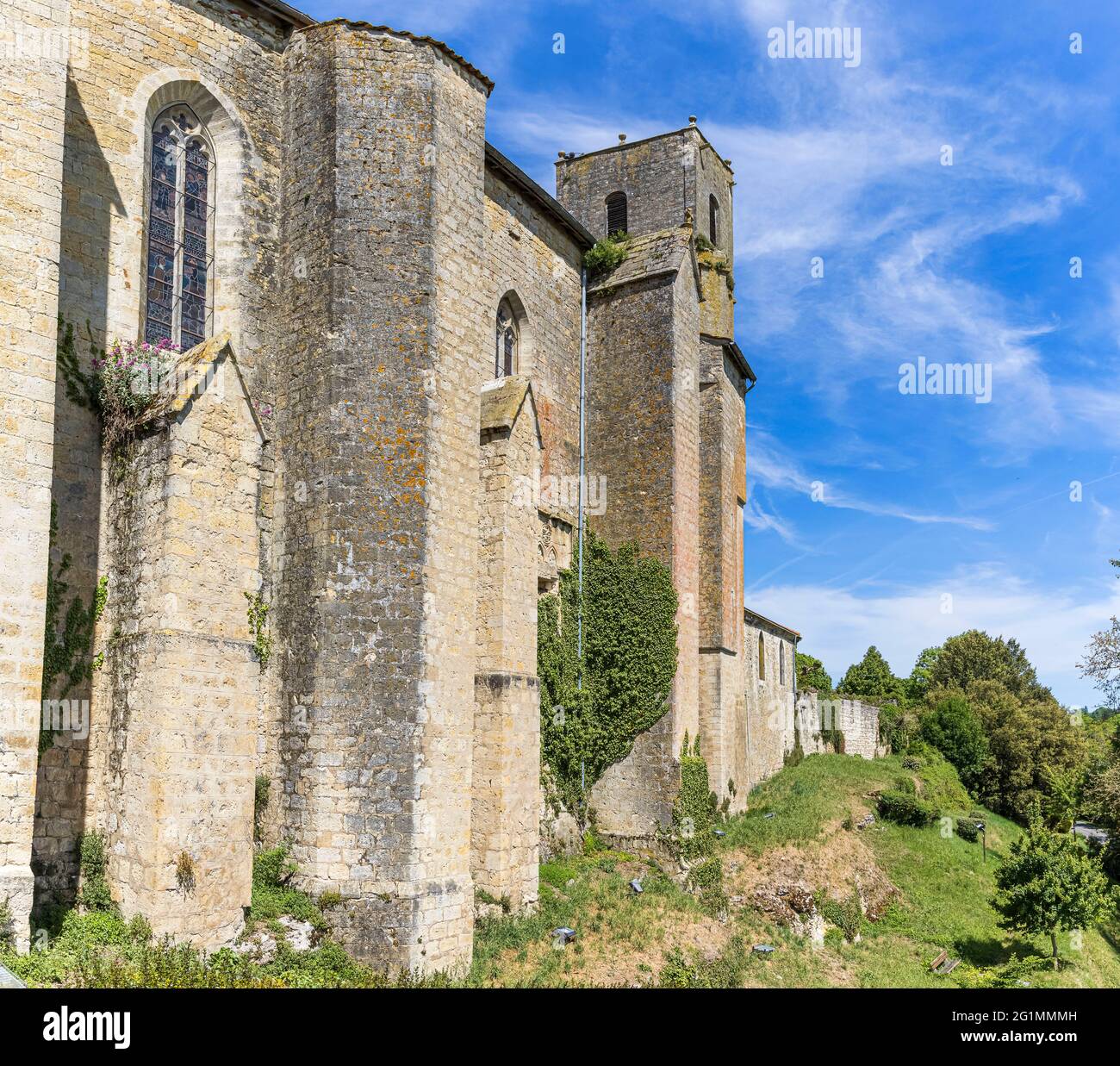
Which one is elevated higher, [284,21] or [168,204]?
[284,21]

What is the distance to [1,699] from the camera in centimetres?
813

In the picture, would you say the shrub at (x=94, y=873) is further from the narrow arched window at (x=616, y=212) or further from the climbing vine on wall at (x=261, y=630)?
the narrow arched window at (x=616, y=212)

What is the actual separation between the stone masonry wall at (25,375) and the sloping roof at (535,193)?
25.8 ft

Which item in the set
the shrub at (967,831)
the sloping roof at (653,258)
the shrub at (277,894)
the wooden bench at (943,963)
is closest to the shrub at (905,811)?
the shrub at (967,831)

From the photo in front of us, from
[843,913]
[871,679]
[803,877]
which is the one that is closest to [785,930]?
[843,913]

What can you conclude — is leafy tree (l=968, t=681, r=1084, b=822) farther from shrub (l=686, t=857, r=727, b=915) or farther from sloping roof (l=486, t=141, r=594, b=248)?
sloping roof (l=486, t=141, r=594, b=248)

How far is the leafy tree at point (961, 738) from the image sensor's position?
1516 inches

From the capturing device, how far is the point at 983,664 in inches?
2127

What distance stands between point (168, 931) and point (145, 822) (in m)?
1.02

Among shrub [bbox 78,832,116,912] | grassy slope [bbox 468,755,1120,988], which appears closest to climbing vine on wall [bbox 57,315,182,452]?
shrub [bbox 78,832,116,912]

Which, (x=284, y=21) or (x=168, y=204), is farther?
(x=284, y=21)

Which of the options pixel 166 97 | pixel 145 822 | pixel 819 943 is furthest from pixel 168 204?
pixel 819 943

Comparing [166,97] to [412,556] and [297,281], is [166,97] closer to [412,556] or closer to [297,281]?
[297,281]

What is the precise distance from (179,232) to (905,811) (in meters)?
22.5
